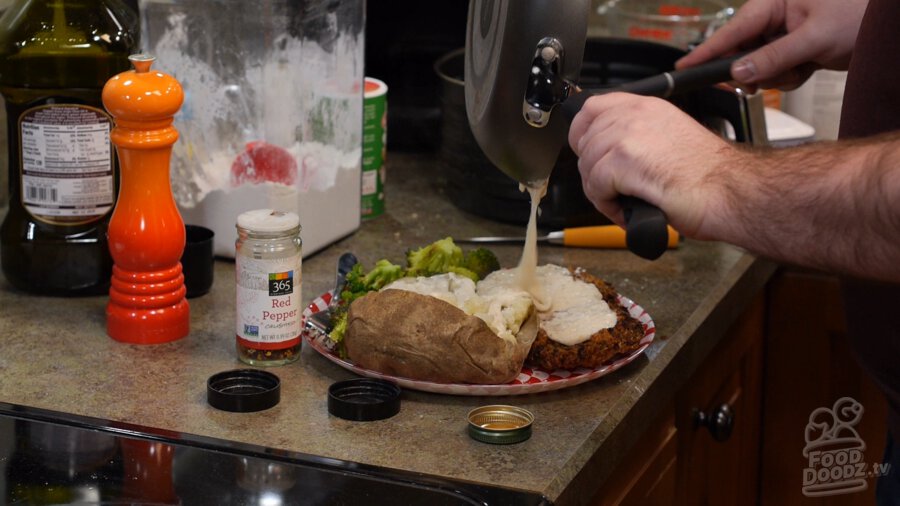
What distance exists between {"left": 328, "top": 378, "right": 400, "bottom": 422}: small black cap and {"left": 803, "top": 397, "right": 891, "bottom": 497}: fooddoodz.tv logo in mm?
825

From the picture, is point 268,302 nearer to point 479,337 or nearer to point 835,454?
point 479,337

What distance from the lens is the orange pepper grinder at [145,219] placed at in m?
1.13

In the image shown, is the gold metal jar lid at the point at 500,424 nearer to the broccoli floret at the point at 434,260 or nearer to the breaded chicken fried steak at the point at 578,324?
the breaded chicken fried steak at the point at 578,324

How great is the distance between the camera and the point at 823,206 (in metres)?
0.84

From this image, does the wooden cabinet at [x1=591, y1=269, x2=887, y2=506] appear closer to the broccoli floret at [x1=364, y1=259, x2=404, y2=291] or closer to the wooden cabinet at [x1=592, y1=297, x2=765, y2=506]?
the wooden cabinet at [x1=592, y1=297, x2=765, y2=506]

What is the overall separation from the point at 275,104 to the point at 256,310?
32 centimetres

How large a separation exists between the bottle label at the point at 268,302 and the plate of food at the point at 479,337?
0.04 m

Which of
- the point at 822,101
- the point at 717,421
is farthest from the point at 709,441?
the point at 822,101

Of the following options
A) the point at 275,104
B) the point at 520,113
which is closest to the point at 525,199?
the point at 275,104

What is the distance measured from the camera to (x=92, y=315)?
4.08 feet

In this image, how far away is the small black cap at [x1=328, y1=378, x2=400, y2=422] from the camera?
102cm

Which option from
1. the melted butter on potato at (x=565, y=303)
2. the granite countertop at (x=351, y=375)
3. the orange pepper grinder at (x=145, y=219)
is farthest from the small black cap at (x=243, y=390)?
the melted butter on potato at (x=565, y=303)

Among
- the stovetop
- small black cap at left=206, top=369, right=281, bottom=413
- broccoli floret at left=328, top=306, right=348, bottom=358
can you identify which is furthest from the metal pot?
the stovetop

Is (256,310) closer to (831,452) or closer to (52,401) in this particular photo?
(52,401)
